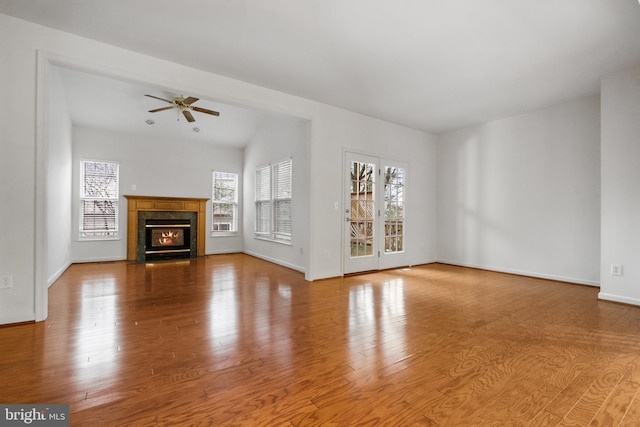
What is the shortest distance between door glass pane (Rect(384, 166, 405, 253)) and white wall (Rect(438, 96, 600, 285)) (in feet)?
3.79

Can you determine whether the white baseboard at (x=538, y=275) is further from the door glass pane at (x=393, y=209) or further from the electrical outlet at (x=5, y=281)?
the electrical outlet at (x=5, y=281)

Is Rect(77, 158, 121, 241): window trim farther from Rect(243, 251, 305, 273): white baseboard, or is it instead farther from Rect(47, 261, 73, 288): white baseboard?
Rect(243, 251, 305, 273): white baseboard

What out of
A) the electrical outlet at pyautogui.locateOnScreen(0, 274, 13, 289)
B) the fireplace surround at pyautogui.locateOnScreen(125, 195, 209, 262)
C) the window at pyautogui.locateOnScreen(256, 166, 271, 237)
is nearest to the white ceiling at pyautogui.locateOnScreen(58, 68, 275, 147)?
the window at pyautogui.locateOnScreen(256, 166, 271, 237)

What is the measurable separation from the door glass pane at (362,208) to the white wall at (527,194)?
2.00 meters

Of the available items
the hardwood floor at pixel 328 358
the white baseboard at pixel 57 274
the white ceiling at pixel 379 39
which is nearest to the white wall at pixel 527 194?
the white ceiling at pixel 379 39

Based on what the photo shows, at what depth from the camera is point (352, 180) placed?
518cm

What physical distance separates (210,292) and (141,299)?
0.80 metres

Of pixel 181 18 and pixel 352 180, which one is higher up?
pixel 181 18

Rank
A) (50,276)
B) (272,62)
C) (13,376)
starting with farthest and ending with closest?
1. (50,276)
2. (272,62)
3. (13,376)

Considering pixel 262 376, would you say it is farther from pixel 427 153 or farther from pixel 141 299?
pixel 427 153

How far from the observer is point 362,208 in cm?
530

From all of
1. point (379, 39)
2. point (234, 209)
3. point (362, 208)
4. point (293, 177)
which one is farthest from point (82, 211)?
point (379, 39)

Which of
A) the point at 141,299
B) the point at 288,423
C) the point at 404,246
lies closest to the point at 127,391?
the point at 288,423

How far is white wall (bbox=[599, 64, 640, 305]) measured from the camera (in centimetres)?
346
